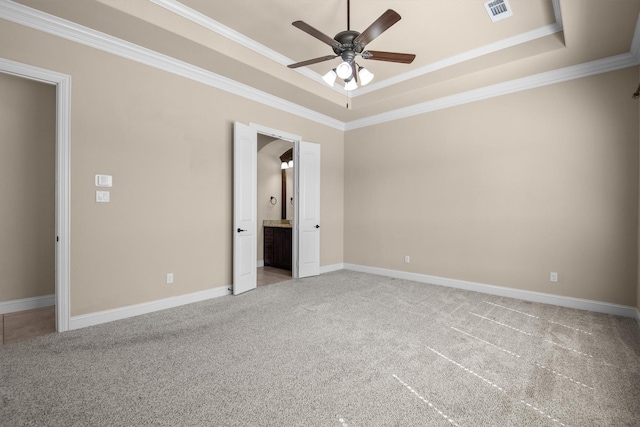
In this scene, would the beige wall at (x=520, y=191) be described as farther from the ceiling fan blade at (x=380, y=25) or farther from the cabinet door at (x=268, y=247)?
the ceiling fan blade at (x=380, y=25)

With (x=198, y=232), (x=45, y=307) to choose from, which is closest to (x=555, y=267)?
(x=198, y=232)

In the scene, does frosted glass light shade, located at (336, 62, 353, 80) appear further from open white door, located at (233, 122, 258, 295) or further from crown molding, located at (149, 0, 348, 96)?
open white door, located at (233, 122, 258, 295)

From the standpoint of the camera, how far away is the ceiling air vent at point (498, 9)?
2965 millimetres

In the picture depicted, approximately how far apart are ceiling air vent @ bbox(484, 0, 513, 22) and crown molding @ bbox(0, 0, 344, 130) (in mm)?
2992

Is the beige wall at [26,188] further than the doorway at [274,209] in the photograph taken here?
No

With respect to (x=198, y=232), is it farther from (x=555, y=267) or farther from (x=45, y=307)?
(x=555, y=267)

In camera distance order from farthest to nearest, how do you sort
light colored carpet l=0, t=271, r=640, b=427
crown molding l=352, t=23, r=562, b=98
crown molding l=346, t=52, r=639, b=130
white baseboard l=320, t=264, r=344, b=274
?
1. white baseboard l=320, t=264, r=344, b=274
2. crown molding l=346, t=52, r=639, b=130
3. crown molding l=352, t=23, r=562, b=98
4. light colored carpet l=0, t=271, r=640, b=427

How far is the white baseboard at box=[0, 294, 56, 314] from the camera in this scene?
11.6 feet

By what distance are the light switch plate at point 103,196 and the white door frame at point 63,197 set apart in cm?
24

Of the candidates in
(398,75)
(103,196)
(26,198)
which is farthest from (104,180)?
(398,75)

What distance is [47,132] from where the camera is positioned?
12.6 ft

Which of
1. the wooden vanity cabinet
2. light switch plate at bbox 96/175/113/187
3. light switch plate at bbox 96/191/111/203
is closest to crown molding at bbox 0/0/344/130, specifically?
light switch plate at bbox 96/175/113/187

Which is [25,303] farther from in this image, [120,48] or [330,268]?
[330,268]

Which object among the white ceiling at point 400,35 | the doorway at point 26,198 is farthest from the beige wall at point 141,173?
the doorway at point 26,198
